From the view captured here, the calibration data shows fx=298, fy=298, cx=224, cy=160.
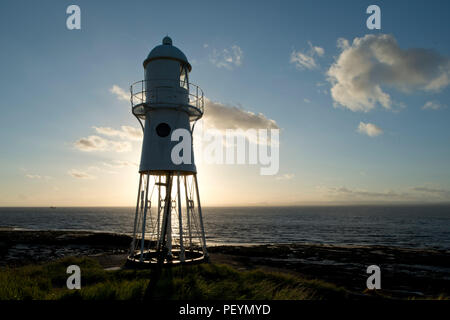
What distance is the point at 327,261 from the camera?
31.0 m

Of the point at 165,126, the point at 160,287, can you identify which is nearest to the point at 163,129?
the point at 165,126

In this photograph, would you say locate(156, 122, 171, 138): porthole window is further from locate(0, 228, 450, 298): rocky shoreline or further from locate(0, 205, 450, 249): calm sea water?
locate(0, 205, 450, 249): calm sea water

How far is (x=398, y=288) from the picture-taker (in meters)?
19.5

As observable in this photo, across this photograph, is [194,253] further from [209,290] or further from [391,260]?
[391,260]

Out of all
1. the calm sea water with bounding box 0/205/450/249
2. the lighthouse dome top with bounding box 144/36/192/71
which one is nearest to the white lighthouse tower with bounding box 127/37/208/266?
the lighthouse dome top with bounding box 144/36/192/71

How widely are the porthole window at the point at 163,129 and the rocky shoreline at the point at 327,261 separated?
878cm

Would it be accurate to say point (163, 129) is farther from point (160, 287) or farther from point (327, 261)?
point (327, 261)

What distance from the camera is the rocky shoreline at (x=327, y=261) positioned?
2048 cm

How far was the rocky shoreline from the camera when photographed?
67.2ft

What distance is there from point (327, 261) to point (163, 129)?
76.5 ft

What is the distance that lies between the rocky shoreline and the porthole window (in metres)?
8.78

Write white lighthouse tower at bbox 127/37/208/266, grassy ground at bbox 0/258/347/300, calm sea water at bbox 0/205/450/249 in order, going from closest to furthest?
grassy ground at bbox 0/258/347/300 < white lighthouse tower at bbox 127/37/208/266 < calm sea water at bbox 0/205/450/249
